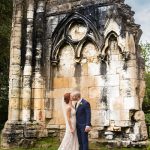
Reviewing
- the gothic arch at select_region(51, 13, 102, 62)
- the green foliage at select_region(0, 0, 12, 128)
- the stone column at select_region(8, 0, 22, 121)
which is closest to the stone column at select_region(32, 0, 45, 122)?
the gothic arch at select_region(51, 13, 102, 62)

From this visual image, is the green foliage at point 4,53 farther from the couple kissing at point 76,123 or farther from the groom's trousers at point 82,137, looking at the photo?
the groom's trousers at point 82,137

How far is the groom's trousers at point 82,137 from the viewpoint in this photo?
929 centimetres

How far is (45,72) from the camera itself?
1334 cm

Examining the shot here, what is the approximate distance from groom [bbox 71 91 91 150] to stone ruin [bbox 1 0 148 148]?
251 cm

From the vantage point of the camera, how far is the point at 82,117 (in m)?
9.36

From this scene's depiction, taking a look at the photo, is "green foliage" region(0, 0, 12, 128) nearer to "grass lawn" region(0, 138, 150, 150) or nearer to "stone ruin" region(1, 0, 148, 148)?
"stone ruin" region(1, 0, 148, 148)

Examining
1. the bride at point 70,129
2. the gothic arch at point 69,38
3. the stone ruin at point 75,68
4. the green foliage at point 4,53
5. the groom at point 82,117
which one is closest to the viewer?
the groom at point 82,117

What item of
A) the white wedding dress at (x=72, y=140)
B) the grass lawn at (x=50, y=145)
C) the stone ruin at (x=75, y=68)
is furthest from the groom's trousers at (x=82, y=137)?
the stone ruin at (x=75, y=68)

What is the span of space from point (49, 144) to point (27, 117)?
122cm

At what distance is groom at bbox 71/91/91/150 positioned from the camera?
9.23 m

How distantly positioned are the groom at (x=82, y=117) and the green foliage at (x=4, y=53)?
14.1 m

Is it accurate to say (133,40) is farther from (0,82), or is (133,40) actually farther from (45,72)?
(0,82)

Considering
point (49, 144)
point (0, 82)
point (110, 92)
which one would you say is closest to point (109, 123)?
point (110, 92)

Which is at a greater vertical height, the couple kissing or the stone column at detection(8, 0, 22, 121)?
the stone column at detection(8, 0, 22, 121)
